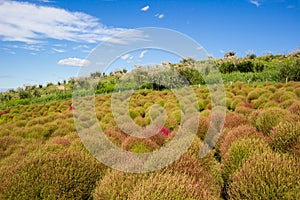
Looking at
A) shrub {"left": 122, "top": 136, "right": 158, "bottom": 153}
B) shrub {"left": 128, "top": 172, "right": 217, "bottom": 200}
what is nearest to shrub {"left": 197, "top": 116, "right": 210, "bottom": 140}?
shrub {"left": 122, "top": 136, "right": 158, "bottom": 153}

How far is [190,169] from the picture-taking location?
5449 mm

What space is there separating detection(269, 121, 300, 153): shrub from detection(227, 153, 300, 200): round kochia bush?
68.2 inches

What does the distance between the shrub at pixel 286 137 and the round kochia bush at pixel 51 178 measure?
15.1 feet

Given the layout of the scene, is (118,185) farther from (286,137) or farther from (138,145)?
(286,137)

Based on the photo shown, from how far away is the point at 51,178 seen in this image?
205 inches

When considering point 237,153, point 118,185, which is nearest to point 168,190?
point 118,185

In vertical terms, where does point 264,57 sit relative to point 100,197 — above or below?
above

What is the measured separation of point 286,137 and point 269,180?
8.48 ft

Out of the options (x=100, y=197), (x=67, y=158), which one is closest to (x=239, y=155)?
(x=100, y=197)

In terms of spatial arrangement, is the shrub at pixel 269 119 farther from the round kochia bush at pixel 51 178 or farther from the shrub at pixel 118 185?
the round kochia bush at pixel 51 178

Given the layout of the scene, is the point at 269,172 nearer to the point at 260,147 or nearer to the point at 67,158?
the point at 260,147

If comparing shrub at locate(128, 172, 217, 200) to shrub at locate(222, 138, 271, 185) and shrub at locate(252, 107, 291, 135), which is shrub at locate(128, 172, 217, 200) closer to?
shrub at locate(222, 138, 271, 185)

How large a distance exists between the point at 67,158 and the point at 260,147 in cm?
446

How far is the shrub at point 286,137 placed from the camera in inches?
259
